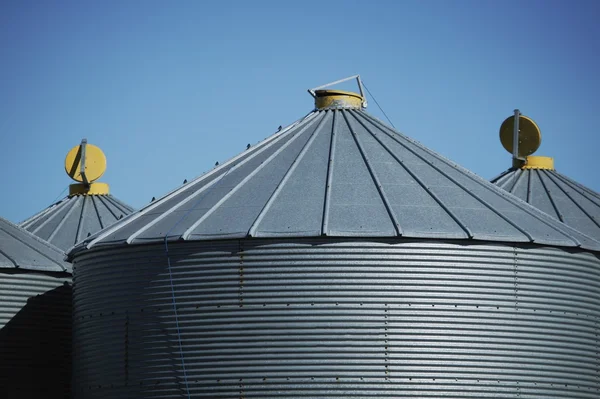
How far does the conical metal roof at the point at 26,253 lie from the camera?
36.6 meters

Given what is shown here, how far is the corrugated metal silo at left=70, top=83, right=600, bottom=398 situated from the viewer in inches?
1099

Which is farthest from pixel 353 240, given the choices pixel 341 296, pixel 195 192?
pixel 195 192

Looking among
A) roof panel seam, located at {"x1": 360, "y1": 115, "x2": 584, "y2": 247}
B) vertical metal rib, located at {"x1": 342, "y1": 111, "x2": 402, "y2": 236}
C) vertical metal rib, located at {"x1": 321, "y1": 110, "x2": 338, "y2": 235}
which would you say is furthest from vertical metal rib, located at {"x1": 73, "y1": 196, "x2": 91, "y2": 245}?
roof panel seam, located at {"x1": 360, "y1": 115, "x2": 584, "y2": 247}

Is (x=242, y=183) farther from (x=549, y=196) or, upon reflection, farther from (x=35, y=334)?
(x=549, y=196)

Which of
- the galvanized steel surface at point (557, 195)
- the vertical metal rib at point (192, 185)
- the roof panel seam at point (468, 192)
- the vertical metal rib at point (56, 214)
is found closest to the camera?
the roof panel seam at point (468, 192)

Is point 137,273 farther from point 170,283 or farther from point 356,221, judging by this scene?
point 356,221

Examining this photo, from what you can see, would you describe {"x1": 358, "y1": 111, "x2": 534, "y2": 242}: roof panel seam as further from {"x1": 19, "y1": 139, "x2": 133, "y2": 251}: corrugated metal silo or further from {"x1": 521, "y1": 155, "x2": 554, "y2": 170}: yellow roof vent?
{"x1": 19, "y1": 139, "x2": 133, "y2": 251}: corrugated metal silo

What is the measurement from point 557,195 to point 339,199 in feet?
53.1

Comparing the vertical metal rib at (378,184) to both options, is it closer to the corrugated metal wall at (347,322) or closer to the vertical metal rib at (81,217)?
the corrugated metal wall at (347,322)

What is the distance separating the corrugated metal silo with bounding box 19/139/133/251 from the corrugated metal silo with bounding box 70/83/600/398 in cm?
1366

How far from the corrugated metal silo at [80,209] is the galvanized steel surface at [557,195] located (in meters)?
15.8

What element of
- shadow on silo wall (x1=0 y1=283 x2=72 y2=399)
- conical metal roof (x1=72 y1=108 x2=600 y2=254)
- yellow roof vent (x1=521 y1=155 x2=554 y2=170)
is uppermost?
yellow roof vent (x1=521 y1=155 x2=554 y2=170)

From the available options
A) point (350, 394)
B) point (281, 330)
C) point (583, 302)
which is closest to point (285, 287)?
point (281, 330)

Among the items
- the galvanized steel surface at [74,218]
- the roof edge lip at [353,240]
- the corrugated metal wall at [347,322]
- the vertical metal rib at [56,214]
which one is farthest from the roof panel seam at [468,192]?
the vertical metal rib at [56,214]
